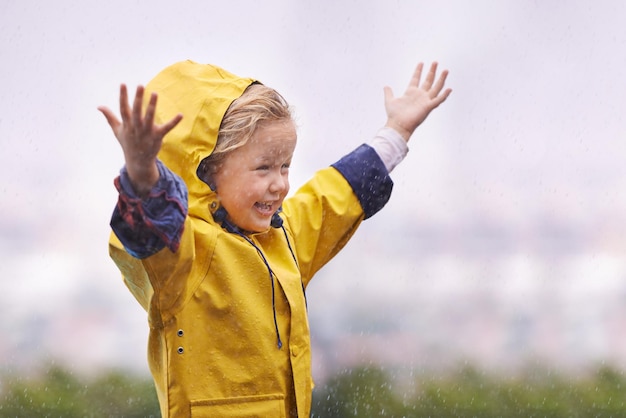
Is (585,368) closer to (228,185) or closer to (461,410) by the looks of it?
(461,410)

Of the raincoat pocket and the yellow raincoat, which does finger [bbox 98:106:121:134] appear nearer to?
the yellow raincoat

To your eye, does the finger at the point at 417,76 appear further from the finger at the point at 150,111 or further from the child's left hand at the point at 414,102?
the finger at the point at 150,111

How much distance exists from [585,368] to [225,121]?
3.20m

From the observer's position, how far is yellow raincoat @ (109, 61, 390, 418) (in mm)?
2443

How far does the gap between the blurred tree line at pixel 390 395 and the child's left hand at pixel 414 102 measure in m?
1.95

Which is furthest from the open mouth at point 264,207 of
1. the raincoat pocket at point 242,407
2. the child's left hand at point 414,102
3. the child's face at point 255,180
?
the child's left hand at point 414,102

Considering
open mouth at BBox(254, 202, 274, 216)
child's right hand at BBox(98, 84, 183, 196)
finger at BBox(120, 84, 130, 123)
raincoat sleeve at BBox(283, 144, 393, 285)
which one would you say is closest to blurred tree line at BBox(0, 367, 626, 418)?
raincoat sleeve at BBox(283, 144, 393, 285)

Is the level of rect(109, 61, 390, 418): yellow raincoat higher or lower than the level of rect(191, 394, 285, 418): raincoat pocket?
higher

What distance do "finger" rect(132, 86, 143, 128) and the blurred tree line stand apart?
9.29 feet

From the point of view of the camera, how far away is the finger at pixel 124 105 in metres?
1.97

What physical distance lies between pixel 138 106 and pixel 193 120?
0.59m

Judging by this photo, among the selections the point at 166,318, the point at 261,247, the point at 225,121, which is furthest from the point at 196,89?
the point at 166,318

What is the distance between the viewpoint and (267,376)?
2549 mm

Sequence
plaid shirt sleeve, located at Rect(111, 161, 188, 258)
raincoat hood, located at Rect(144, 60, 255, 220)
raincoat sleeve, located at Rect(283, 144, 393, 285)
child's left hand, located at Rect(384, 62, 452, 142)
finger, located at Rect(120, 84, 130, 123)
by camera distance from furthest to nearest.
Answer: child's left hand, located at Rect(384, 62, 452, 142)
raincoat sleeve, located at Rect(283, 144, 393, 285)
raincoat hood, located at Rect(144, 60, 255, 220)
plaid shirt sleeve, located at Rect(111, 161, 188, 258)
finger, located at Rect(120, 84, 130, 123)
